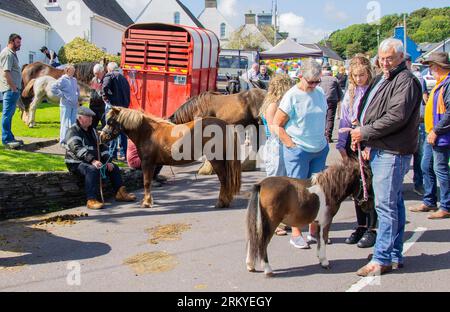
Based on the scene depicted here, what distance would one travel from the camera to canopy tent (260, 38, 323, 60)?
2692 centimetres

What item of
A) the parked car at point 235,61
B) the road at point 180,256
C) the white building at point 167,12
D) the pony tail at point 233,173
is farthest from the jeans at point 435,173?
the white building at point 167,12

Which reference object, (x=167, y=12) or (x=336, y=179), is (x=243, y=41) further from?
(x=336, y=179)

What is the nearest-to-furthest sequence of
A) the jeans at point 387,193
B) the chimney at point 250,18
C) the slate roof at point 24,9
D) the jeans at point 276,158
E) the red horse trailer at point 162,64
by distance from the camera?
the jeans at point 387,193 → the jeans at point 276,158 → the red horse trailer at point 162,64 → the slate roof at point 24,9 → the chimney at point 250,18

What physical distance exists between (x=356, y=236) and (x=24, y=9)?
27367 mm

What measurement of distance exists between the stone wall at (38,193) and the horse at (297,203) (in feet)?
13.2

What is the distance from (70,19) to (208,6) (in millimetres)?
42337

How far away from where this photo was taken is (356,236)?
6.10 m

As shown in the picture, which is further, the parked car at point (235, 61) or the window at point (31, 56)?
the window at point (31, 56)

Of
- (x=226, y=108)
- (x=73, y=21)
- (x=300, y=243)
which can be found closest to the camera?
(x=300, y=243)

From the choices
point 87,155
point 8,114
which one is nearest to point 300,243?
point 87,155

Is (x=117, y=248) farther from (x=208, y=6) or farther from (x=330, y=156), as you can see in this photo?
(x=208, y=6)

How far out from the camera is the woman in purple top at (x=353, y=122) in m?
5.96

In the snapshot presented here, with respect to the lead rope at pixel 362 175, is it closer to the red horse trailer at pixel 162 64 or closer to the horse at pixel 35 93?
the red horse trailer at pixel 162 64
